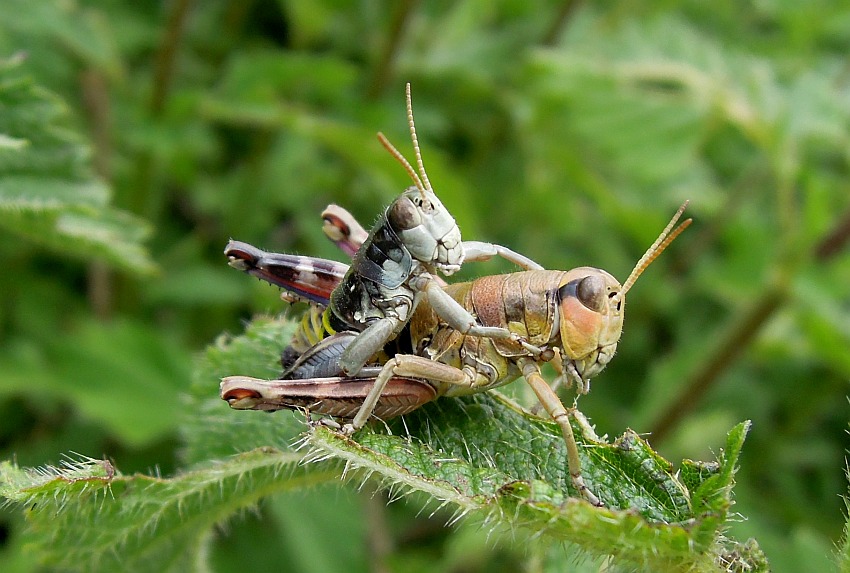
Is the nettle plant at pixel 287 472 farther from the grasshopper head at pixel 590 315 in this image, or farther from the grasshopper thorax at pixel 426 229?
the grasshopper thorax at pixel 426 229

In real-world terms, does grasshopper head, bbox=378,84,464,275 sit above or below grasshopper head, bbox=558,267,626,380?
above

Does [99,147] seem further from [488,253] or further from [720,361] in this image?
[720,361]

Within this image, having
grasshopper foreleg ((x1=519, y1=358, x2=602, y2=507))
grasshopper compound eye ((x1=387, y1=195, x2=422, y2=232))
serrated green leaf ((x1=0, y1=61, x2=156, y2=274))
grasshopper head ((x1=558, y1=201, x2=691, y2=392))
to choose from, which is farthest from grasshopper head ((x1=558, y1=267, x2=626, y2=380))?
serrated green leaf ((x1=0, y1=61, x2=156, y2=274))

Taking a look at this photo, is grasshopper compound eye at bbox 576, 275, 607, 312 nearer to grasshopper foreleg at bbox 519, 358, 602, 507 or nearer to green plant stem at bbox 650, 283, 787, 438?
grasshopper foreleg at bbox 519, 358, 602, 507

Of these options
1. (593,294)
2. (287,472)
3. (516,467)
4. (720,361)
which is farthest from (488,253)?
(720,361)

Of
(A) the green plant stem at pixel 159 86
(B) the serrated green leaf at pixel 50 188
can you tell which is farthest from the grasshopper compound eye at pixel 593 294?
(A) the green plant stem at pixel 159 86

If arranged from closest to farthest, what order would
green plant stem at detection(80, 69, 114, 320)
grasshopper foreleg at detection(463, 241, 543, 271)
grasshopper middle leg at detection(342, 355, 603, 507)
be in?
grasshopper middle leg at detection(342, 355, 603, 507)
grasshopper foreleg at detection(463, 241, 543, 271)
green plant stem at detection(80, 69, 114, 320)
